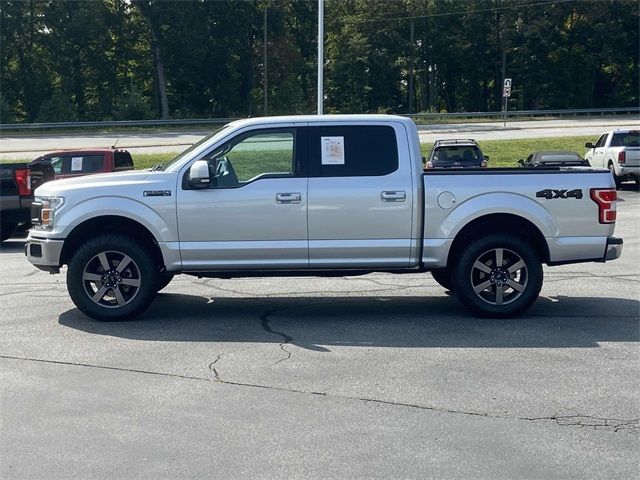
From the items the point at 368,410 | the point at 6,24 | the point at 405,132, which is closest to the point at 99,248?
the point at 405,132

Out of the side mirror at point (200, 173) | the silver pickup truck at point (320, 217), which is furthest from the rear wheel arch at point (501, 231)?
the side mirror at point (200, 173)

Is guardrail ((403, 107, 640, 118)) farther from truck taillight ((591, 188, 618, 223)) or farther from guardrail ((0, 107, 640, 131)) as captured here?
truck taillight ((591, 188, 618, 223))

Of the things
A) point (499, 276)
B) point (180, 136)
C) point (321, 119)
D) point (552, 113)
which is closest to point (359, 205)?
point (321, 119)

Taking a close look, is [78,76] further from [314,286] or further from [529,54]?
[314,286]

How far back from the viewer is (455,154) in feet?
78.0

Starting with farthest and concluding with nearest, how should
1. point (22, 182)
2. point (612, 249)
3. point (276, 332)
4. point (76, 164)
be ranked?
point (76, 164) → point (22, 182) → point (612, 249) → point (276, 332)

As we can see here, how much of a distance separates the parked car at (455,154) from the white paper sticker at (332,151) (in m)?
14.8

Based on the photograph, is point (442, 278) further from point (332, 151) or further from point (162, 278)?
point (162, 278)

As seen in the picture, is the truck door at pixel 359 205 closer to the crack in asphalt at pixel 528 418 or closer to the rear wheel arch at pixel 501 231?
the rear wheel arch at pixel 501 231

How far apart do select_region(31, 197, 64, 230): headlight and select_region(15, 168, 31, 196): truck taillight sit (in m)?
7.66

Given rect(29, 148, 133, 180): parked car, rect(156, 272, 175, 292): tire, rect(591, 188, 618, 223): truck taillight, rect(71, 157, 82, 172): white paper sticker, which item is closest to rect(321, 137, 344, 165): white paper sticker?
rect(156, 272, 175, 292): tire

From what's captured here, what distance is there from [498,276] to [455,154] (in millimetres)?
15316

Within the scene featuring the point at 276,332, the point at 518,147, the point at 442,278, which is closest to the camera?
the point at 276,332

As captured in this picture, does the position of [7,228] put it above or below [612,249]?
below
